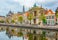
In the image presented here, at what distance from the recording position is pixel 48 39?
7.51 metres

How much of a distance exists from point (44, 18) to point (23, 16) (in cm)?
478

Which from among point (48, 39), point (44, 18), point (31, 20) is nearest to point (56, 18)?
point (44, 18)

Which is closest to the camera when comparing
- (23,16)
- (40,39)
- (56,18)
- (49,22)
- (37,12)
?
(40,39)

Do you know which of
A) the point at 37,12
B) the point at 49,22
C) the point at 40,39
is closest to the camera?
the point at 40,39

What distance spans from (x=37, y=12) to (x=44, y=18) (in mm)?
1901

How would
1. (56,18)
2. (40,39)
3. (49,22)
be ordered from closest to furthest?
1. (40,39)
2. (56,18)
3. (49,22)

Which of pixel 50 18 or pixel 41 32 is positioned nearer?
pixel 41 32

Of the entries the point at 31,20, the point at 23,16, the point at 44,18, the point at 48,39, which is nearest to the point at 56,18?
the point at 44,18

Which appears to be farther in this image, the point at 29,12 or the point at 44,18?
the point at 29,12

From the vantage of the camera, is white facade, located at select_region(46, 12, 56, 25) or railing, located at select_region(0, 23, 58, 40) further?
white facade, located at select_region(46, 12, 56, 25)

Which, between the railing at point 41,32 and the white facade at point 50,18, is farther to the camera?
the white facade at point 50,18

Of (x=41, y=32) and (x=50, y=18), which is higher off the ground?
(x=50, y=18)

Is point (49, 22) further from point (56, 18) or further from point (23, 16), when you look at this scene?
point (23, 16)

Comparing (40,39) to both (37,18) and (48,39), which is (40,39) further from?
(37,18)
